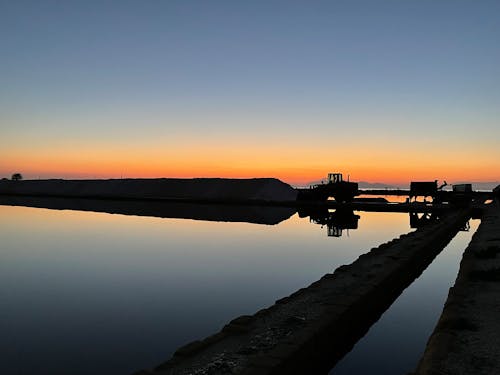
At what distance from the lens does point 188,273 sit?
14414mm

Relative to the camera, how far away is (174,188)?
375 ft

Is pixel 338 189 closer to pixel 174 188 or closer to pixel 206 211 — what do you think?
pixel 206 211

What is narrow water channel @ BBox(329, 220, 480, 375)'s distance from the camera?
24.2 ft

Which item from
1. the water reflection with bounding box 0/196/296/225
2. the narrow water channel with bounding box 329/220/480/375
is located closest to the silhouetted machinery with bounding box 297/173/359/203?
the water reflection with bounding box 0/196/296/225

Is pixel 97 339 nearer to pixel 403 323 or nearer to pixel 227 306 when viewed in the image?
pixel 227 306

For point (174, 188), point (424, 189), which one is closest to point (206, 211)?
point (424, 189)

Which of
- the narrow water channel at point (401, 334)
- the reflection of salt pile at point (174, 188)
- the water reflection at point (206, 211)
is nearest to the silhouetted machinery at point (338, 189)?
the water reflection at point (206, 211)

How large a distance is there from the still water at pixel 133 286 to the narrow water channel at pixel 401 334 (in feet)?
8.62

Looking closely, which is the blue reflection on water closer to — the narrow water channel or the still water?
the still water

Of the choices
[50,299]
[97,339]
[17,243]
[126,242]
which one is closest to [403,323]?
[97,339]

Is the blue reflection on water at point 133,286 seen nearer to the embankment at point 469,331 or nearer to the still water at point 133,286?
the still water at point 133,286

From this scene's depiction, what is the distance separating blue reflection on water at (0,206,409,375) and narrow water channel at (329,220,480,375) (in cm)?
270

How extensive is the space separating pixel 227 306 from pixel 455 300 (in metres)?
4.85

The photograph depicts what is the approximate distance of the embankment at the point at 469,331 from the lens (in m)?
5.69
